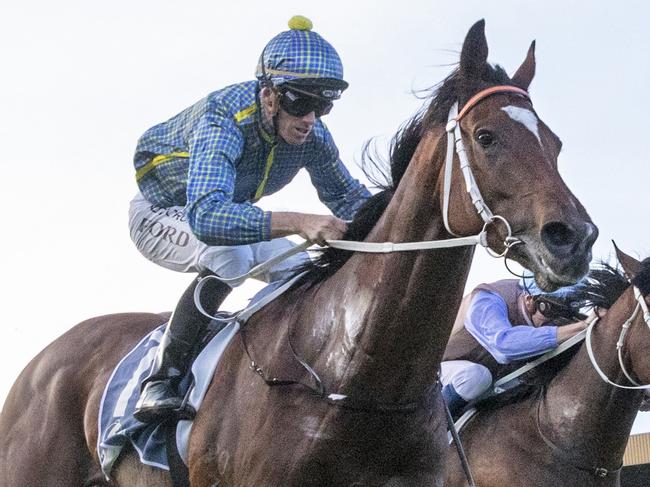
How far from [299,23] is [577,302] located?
11.2ft

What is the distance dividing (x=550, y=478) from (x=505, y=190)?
3.26m

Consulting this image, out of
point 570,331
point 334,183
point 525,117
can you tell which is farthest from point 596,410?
point 525,117

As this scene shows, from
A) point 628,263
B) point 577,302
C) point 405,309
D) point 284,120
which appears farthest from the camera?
point 577,302

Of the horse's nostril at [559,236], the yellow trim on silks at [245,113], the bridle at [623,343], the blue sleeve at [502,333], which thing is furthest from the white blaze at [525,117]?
the blue sleeve at [502,333]

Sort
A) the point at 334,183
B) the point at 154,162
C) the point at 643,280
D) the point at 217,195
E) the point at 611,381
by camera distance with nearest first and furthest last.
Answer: the point at 217,195
the point at 154,162
the point at 334,183
the point at 611,381
the point at 643,280

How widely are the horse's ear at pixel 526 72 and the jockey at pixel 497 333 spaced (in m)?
2.76

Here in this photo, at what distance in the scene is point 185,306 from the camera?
17.8ft

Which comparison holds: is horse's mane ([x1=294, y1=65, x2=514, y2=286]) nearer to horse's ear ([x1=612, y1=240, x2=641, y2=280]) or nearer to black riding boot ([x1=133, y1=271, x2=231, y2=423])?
black riding boot ([x1=133, y1=271, x2=231, y2=423])

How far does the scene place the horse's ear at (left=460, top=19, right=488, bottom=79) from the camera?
4730 mm

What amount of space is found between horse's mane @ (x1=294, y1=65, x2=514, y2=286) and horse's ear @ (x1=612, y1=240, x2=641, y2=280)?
2911mm

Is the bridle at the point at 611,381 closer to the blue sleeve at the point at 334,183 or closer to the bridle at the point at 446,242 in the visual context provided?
the blue sleeve at the point at 334,183

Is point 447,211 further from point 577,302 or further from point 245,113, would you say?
point 577,302

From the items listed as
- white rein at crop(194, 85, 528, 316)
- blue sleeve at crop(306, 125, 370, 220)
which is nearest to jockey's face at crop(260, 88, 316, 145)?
blue sleeve at crop(306, 125, 370, 220)

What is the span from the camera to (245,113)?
541 cm
